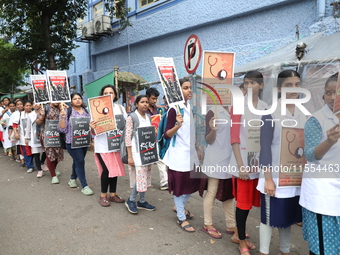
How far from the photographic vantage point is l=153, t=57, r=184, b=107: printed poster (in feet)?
10.5

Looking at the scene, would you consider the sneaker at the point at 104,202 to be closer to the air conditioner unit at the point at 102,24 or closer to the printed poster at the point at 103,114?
the printed poster at the point at 103,114

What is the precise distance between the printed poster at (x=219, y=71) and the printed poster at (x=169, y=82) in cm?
42

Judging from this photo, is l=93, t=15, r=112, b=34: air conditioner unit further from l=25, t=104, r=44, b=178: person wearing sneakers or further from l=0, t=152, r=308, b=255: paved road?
l=0, t=152, r=308, b=255: paved road

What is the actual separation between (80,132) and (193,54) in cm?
239

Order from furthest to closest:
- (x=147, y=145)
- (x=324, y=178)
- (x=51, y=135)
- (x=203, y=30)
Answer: (x=203, y=30)
(x=51, y=135)
(x=147, y=145)
(x=324, y=178)

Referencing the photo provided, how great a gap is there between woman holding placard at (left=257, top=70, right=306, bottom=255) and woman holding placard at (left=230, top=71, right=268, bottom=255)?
0.68 feet

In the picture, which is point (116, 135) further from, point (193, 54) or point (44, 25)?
point (44, 25)

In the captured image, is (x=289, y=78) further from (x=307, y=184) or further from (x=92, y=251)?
(x=92, y=251)

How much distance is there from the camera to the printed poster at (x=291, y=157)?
2346 millimetres

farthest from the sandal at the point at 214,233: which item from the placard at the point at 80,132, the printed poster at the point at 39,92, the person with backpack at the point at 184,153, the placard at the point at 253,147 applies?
the printed poster at the point at 39,92

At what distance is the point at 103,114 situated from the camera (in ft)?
13.6

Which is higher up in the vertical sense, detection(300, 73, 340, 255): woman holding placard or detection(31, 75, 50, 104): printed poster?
detection(31, 75, 50, 104): printed poster

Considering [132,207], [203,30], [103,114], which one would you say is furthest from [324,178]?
[203,30]

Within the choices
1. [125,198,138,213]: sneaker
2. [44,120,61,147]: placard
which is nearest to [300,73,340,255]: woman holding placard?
[125,198,138,213]: sneaker
